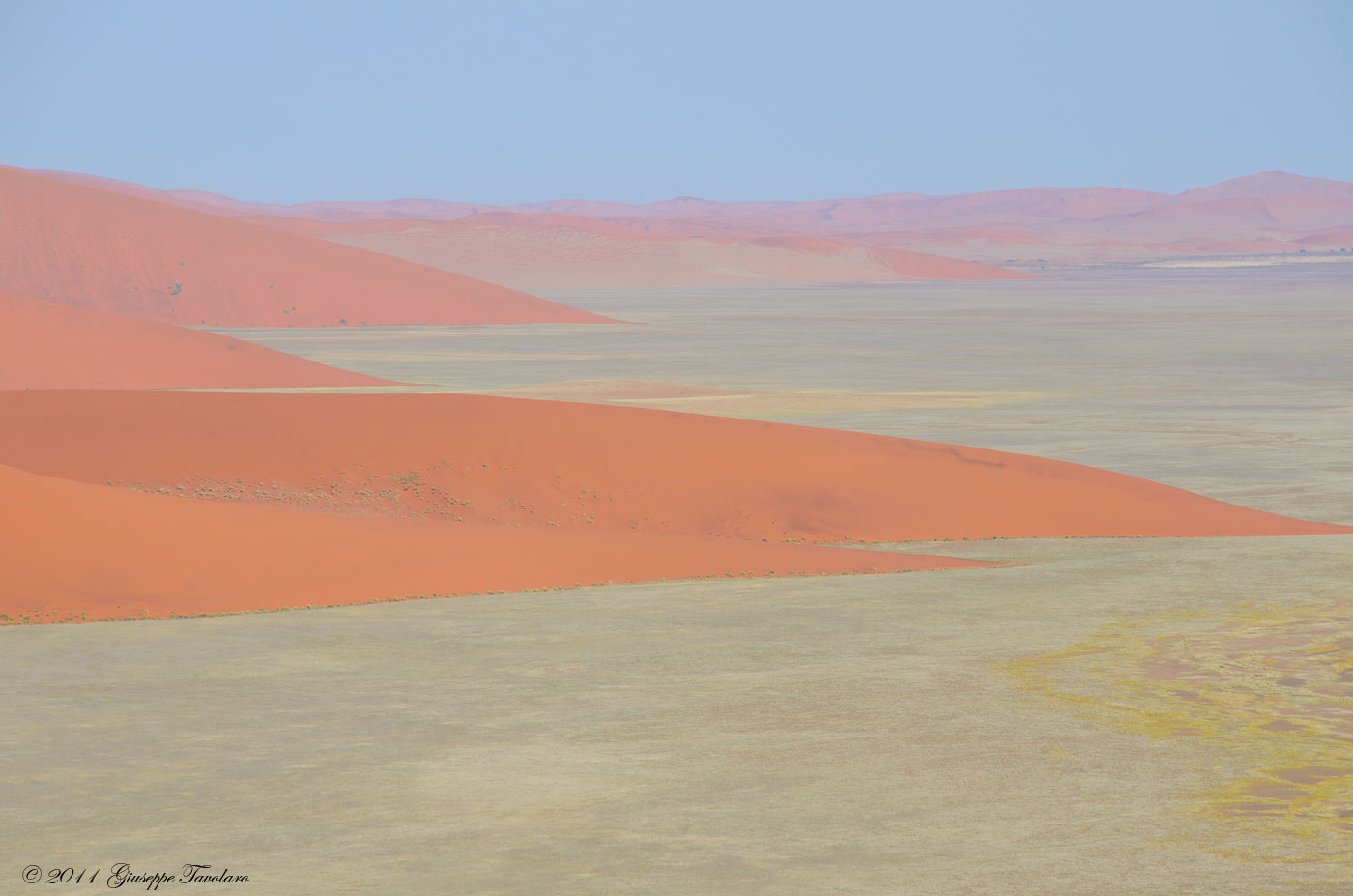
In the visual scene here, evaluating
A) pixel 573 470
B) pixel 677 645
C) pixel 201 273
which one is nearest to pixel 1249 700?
pixel 677 645

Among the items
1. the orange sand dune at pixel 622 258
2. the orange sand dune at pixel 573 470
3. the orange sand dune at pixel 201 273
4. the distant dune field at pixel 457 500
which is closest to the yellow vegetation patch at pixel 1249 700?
the distant dune field at pixel 457 500

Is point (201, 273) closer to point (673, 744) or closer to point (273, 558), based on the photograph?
point (273, 558)

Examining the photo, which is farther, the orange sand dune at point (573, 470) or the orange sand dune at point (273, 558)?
the orange sand dune at point (573, 470)

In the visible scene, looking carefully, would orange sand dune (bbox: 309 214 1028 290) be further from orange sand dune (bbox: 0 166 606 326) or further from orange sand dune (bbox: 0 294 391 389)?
orange sand dune (bbox: 0 294 391 389)

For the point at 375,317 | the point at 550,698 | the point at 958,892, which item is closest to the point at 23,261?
the point at 375,317

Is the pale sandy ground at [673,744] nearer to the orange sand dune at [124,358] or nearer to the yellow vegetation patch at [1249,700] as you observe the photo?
the yellow vegetation patch at [1249,700]

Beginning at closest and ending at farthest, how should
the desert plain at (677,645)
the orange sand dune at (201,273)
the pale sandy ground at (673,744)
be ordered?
1. the pale sandy ground at (673,744)
2. the desert plain at (677,645)
3. the orange sand dune at (201,273)

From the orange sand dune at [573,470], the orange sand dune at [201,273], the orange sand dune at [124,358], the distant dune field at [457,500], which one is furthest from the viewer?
the orange sand dune at [201,273]
